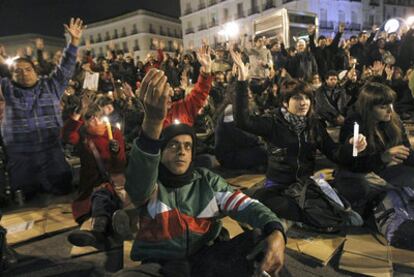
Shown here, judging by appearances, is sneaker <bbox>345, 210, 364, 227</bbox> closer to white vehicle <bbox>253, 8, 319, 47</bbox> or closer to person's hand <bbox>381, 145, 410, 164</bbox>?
person's hand <bbox>381, 145, 410, 164</bbox>

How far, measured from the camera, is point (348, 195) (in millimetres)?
3494

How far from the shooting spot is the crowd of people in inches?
73.4

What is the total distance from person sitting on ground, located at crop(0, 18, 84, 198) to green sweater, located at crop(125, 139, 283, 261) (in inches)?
122

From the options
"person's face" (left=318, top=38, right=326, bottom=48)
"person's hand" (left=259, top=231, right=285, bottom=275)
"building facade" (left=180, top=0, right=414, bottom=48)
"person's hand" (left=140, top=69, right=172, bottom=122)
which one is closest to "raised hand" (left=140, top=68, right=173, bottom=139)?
"person's hand" (left=140, top=69, right=172, bottom=122)

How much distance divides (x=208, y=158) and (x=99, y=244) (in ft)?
8.74

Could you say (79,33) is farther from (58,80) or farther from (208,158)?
(208,158)

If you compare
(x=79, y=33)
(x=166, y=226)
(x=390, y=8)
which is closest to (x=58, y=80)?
(x=79, y=33)

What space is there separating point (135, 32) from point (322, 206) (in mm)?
63517

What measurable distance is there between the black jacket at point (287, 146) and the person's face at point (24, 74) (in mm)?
2878

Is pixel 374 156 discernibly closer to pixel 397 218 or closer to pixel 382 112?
pixel 382 112

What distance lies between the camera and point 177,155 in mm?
2012

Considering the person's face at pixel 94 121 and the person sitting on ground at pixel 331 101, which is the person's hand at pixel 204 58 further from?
the person sitting on ground at pixel 331 101

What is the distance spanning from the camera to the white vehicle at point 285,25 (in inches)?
492

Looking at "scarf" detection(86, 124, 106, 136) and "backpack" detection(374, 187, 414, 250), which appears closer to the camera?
"backpack" detection(374, 187, 414, 250)
